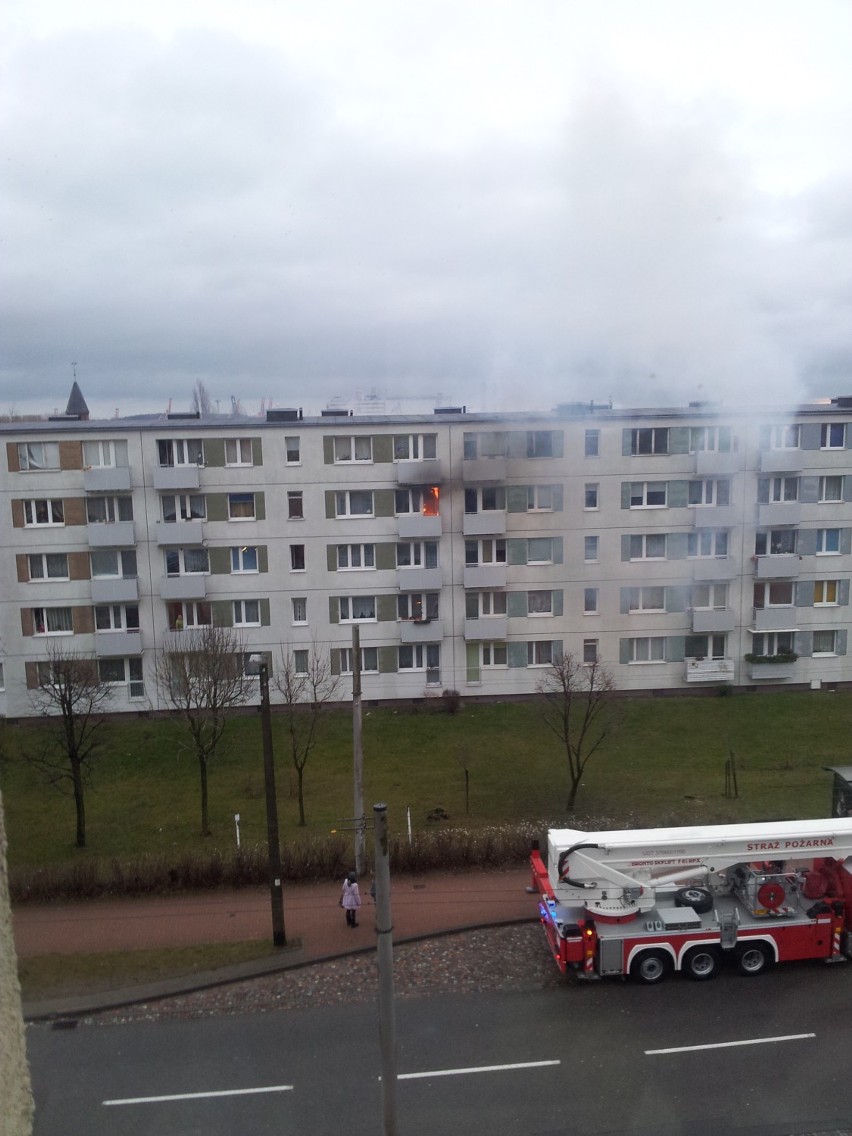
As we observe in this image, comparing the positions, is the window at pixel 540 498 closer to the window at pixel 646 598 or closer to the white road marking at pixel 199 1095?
the window at pixel 646 598

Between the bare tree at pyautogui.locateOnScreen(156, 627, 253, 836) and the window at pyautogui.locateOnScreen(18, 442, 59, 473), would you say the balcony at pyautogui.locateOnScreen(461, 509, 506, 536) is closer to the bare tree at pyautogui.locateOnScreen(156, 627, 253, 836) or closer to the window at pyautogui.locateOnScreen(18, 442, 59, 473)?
the bare tree at pyautogui.locateOnScreen(156, 627, 253, 836)

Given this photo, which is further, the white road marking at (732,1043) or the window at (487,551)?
the window at (487,551)

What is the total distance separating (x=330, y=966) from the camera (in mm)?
9023

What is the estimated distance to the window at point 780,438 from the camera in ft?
62.2

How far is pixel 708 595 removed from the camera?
66.1 ft

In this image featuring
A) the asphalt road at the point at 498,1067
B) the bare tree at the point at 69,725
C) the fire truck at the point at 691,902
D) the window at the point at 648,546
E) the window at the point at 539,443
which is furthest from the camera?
the window at the point at 648,546

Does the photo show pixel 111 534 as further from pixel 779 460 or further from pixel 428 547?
pixel 779 460

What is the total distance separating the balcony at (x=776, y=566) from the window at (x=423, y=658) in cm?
767

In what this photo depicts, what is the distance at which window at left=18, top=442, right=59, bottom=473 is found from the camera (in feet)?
64.4

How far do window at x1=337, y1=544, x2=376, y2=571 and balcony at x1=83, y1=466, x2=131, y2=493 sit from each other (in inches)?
200

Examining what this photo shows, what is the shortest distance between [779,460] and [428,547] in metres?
8.16

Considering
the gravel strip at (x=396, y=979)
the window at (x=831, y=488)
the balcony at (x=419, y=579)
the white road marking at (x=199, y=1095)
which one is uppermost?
the window at (x=831, y=488)

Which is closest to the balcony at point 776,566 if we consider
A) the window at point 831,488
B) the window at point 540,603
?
the window at point 831,488

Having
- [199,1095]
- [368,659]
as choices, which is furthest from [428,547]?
[199,1095]
